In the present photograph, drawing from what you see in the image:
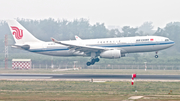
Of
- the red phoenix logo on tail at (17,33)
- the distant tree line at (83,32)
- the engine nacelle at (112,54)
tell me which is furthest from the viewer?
the distant tree line at (83,32)

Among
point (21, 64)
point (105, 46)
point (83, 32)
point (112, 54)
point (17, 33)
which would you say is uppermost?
point (83, 32)

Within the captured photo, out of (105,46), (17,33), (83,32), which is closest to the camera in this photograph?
(105,46)

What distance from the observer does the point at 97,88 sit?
91.5ft

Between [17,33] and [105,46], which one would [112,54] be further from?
[17,33]

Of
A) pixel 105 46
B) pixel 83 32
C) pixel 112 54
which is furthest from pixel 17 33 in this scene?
pixel 83 32

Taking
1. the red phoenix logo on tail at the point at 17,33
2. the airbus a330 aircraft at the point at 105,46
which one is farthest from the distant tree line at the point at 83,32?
the red phoenix logo on tail at the point at 17,33

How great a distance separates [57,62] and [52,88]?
36.3 metres

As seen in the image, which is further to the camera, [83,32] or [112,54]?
[83,32]

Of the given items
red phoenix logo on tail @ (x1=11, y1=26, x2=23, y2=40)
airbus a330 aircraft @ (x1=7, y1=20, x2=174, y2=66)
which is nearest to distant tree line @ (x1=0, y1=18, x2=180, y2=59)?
airbus a330 aircraft @ (x1=7, y1=20, x2=174, y2=66)

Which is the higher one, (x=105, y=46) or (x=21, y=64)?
(x=105, y=46)

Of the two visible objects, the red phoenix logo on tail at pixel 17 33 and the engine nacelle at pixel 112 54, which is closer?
the engine nacelle at pixel 112 54

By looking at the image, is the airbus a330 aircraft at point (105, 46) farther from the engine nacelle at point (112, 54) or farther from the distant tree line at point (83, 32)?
the distant tree line at point (83, 32)

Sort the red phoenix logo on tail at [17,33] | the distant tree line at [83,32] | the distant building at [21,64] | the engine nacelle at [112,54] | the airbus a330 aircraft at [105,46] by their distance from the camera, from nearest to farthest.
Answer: the engine nacelle at [112,54]
the airbus a330 aircraft at [105,46]
the red phoenix logo on tail at [17,33]
the distant building at [21,64]
the distant tree line at [83,32]

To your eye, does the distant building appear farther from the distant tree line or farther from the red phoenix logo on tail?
the distant tree line
